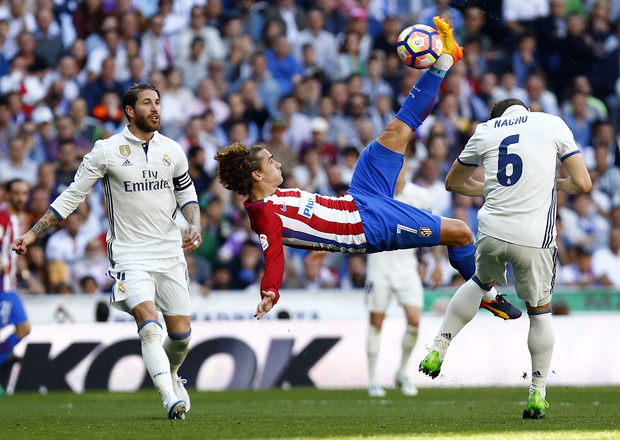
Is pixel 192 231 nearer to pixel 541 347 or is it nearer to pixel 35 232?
pixel 35 232

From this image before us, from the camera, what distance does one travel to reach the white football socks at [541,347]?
25.4ft

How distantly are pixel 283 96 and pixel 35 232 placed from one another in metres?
10.4

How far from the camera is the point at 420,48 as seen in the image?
8.05m

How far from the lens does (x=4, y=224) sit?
1262 cm

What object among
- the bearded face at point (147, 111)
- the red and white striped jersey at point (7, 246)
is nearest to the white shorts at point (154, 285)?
the bearded face at point (147, 111)

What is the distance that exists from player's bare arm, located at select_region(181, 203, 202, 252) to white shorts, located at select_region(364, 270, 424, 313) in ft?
15.1

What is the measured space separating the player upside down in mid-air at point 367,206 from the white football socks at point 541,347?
18.7 inches

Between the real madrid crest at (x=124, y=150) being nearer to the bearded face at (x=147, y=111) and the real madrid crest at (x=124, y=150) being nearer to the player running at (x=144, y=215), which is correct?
the player running at (x=144, y=215)

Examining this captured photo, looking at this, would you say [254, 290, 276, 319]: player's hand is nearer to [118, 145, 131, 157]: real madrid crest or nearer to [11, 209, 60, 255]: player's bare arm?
[118, 145, 131, 157]: real madrid crest

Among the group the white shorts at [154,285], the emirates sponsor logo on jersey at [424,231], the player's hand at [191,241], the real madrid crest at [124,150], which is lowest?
the white shorts at [154,285]

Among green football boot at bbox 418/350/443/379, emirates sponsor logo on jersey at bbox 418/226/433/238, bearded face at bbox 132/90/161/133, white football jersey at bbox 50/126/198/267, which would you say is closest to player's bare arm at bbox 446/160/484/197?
emirates sponsor logo on jersey at bbox 418/226/433/238

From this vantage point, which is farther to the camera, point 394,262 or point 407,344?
point 394,262

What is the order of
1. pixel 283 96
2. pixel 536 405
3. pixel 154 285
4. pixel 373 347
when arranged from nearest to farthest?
1. pixel 536 405
2. pixel 154 285
3. pixel 373 347
4. pixel 283 96

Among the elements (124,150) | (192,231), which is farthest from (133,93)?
(192,231)
